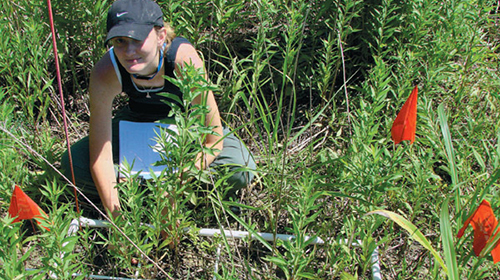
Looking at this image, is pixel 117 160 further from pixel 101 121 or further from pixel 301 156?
pixel 301 156

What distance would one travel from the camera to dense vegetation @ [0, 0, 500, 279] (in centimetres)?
187

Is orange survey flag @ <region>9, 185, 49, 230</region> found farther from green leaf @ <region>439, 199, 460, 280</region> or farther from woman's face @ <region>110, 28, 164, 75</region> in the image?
green leaf @ <region>439, 199, 460, 280</region>

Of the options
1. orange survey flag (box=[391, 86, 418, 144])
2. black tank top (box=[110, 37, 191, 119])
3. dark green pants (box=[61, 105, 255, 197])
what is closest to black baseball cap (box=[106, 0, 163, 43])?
black tank top (box=[110, 37, 191, 119])

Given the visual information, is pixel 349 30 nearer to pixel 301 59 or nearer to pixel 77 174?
pixel 301 59

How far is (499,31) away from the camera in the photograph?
3445 millimetres

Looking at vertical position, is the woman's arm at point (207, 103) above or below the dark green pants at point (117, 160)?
above

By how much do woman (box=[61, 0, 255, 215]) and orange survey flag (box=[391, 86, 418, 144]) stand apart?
2.30ft

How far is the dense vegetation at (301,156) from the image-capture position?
187 centimetres

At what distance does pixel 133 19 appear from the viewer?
80.4 inches

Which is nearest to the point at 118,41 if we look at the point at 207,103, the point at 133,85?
the point at 133,85

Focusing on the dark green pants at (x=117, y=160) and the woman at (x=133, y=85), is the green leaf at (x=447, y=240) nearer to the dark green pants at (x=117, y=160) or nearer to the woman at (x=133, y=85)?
the woman at (x=133, y=85)

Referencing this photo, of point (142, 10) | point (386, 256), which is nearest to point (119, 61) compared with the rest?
point (142, 10)

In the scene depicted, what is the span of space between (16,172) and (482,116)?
242cm

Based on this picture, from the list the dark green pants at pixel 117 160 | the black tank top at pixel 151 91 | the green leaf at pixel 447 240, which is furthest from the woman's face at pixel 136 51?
the green leaf at pixel 447 240
